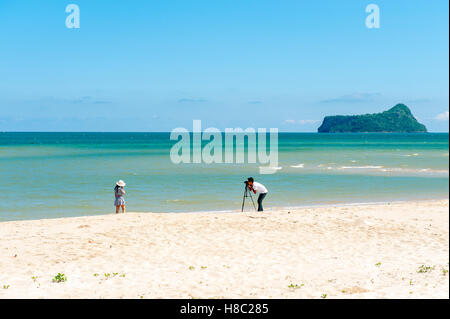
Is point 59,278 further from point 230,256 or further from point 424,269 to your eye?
point 424,269

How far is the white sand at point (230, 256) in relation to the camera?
9078 millimetres

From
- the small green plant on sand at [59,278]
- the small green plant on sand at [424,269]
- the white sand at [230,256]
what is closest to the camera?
the white sand at [230,256]

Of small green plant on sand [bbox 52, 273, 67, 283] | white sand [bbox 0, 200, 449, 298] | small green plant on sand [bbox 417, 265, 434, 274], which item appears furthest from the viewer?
A: small green plant on sand [bbox 52, 273, 67, 283]

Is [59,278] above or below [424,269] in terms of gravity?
below

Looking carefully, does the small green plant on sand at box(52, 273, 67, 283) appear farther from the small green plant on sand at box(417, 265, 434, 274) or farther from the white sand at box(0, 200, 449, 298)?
the small green plant on sand at box(417, 265, 434, 274)

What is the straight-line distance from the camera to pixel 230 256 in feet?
39.5

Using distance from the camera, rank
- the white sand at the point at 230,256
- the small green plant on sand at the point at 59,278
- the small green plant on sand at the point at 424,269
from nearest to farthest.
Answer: the white sand at the point at 230,256 → the small green plant on sand at the point at 424,269 → the small green plant on sand at the point at 59,278

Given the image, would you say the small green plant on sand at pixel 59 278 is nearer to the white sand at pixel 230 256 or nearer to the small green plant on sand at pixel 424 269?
the white sand at pixel 230 256

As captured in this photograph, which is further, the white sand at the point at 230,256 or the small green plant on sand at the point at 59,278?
the small green plant on sand at the point at 59,278

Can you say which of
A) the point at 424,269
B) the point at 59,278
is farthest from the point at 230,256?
the point at 424,269

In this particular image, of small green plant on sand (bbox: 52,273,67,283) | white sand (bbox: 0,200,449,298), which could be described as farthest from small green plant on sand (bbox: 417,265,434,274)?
small green plant on sand (bbox: 52,273,67,283)

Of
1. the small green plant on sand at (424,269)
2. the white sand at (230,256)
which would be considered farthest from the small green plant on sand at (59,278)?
the small green plant on sand at (424,269)

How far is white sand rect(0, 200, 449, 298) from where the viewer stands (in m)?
9.08
